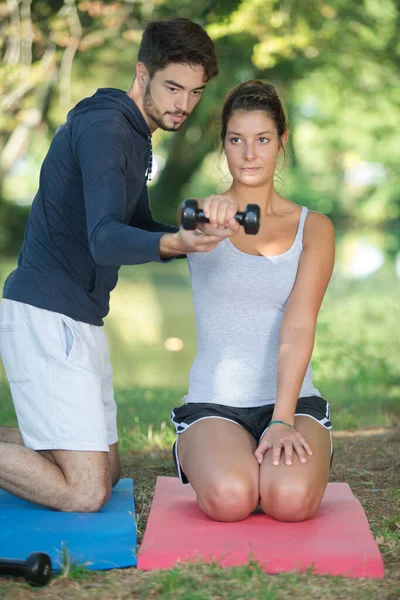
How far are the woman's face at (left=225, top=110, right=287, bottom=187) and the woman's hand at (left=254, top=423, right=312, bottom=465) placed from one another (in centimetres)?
98

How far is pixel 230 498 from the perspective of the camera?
3006mm

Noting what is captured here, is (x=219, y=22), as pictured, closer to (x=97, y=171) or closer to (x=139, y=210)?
(x=139, y=210)

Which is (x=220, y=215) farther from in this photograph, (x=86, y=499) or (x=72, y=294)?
(x=86, y=499)

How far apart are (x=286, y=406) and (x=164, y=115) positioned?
1.23 meters

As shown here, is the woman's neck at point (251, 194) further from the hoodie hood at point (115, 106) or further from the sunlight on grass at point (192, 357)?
the sunlight on grass at point (192, 357)

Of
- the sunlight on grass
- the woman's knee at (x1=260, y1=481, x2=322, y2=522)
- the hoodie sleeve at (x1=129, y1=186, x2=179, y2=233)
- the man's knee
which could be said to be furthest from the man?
the sunlight on grass

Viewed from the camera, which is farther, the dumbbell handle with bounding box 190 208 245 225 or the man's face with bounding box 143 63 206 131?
the man's face with bounding box 143 63 206 131

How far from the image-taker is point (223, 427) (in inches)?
126

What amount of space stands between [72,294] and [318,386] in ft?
11.6

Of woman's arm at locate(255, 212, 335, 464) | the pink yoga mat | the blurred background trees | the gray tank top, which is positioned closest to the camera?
the pink yoga mat

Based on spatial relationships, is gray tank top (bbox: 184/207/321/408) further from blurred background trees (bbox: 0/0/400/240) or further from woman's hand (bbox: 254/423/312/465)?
blurred background trees (bbox: 0/0/400/240)

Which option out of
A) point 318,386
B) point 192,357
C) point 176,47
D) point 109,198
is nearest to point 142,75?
point 176,47

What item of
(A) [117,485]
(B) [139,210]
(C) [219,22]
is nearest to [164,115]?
(B) [139,210]

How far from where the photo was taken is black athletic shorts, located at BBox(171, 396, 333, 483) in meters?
3.29
